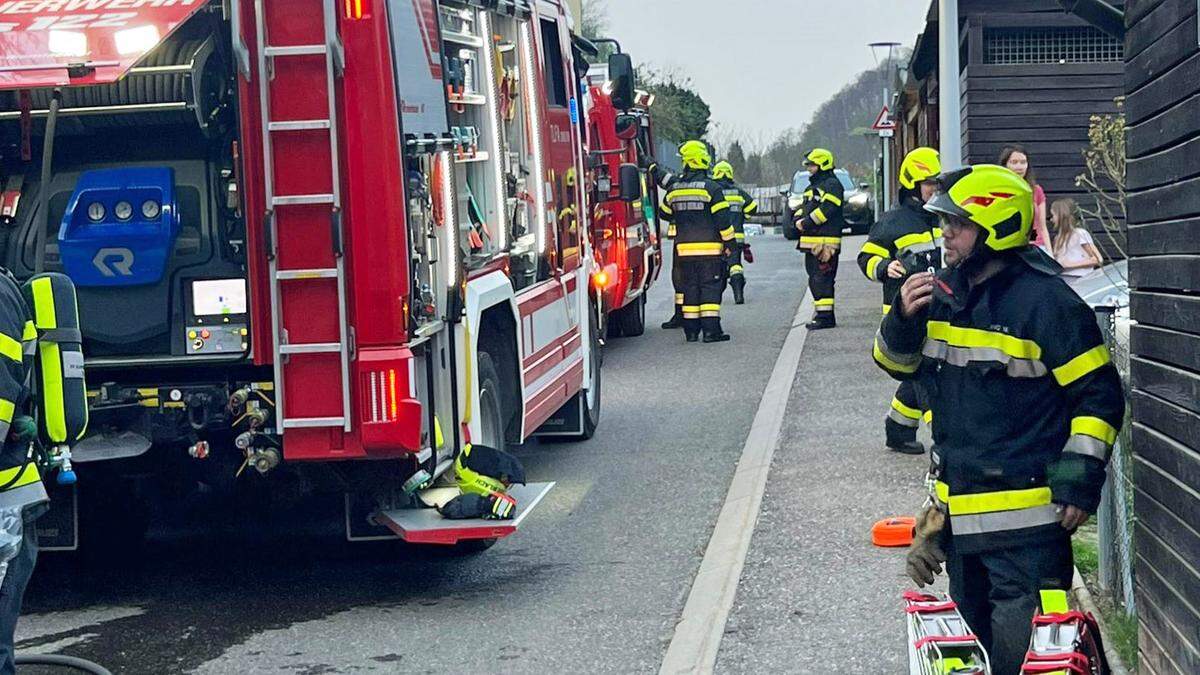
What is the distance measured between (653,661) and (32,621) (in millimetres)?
2579

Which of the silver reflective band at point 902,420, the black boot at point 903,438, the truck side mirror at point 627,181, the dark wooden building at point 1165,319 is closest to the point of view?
the dark wooden building at point 1165,319

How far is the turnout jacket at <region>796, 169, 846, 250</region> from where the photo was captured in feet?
53.2

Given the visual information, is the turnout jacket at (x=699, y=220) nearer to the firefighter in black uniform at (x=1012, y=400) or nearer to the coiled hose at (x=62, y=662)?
the coiled hose at (x=62, y=662)

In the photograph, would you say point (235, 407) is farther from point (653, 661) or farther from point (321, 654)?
point (653, 661)

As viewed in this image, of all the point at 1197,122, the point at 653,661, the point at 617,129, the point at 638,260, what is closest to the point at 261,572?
the point at 653,661

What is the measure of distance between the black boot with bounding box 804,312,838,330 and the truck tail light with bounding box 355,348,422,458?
10.6 m

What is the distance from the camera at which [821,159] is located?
52.6 feet

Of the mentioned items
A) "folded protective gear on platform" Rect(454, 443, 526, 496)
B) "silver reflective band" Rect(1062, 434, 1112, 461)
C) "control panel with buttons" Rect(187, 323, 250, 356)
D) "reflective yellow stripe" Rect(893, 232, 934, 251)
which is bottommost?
"folded protective gear on platform" Rect(454, 443, 526, 496)

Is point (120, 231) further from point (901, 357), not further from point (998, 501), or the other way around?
point (998, 501)

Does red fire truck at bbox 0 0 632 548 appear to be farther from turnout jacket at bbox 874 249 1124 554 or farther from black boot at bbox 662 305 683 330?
black boot at bbox 662 305 683 330

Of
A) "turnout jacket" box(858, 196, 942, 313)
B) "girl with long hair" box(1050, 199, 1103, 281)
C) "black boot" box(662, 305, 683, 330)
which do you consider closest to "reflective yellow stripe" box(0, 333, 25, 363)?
"turnout jacket" box(858, 196, 942, 313)

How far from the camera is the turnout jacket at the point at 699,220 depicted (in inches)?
639

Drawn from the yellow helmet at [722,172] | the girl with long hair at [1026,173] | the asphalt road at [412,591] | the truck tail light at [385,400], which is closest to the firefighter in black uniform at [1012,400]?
the asphalt road at [412,591]

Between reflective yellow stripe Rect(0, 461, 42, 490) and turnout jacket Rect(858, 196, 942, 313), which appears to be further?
turnout jacket Rect(858, 196, 942, 313)
